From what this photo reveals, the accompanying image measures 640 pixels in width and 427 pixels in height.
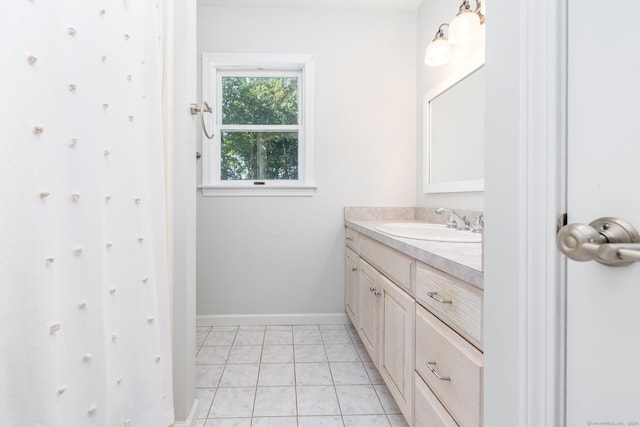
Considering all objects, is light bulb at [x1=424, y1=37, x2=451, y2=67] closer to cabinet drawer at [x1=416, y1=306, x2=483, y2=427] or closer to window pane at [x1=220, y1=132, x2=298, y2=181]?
window pane at [x1=220, y1=132, x2=298, y2=181]

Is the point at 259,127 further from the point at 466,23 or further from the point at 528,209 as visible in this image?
the point at 528,209

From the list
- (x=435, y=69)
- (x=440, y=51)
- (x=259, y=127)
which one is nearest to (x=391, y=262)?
(x=440, y=51)

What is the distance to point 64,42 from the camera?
0.57m

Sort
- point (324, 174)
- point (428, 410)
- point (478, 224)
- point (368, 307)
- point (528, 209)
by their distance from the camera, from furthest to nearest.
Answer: point (324, 174) → point (368, 307) → point (478, 224) → point (428, 410) → point (528, 209)

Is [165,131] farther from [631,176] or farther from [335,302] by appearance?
[335,302]

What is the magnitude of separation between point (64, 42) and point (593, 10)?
848 millimetres

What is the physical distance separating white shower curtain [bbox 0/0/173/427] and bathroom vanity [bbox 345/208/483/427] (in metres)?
0.79

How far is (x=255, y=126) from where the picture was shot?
8.21 ft

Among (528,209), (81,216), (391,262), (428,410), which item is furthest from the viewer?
(391,262)

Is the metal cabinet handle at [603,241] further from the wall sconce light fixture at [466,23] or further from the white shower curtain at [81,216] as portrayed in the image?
the wall sconce light fixture at [466,23]

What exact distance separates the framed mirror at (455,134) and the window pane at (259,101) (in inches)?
42.0

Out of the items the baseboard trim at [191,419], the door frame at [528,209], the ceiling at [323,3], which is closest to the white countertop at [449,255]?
the door frame at [528,209]

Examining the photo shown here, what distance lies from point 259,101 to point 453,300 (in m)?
2.22

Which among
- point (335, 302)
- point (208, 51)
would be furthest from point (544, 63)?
point (208, 51)
